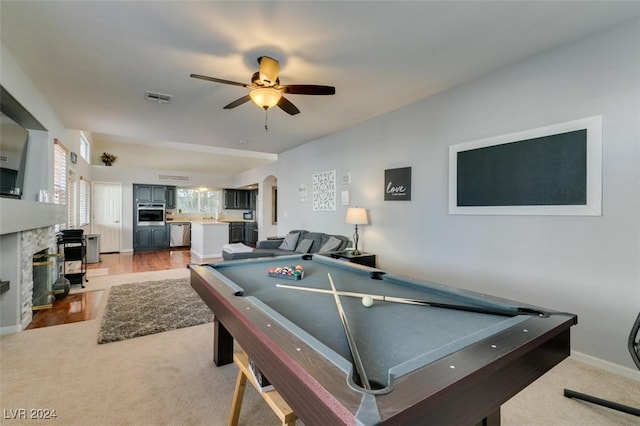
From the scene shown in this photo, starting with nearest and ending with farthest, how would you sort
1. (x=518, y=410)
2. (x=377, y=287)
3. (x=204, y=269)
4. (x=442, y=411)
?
(x=442, y=411) → (x=518, y=410) → (x=377, y=287) → (x=204, y=269)

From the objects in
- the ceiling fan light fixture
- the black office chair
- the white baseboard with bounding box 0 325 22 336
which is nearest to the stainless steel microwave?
the white baseboard with bounding box 0 325 22 336

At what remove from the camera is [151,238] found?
8.46m

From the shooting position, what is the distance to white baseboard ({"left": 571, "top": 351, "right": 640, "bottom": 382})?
2037mm

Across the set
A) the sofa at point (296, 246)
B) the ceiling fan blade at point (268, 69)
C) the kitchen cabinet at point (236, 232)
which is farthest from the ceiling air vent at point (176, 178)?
the ceiling fan blade at point (268, 69)

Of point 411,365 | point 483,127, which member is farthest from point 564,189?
point 411,365

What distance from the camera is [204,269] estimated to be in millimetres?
2180

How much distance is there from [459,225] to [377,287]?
1.66 metres

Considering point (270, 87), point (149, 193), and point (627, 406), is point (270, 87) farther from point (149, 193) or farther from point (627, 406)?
point (149, 193)

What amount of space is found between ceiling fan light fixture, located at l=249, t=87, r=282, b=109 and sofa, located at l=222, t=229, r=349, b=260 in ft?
7.93

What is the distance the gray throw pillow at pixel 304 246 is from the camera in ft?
16.5

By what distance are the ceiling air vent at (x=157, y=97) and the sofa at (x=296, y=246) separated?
8.49ft

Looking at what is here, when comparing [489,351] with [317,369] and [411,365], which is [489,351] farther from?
[317,369]

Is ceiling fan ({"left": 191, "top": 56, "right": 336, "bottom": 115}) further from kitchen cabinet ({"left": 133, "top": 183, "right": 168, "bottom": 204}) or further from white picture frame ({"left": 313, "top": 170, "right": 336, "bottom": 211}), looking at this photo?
kitchen cabinet ({"left": 133, "top": 183, "right": 168, "bottom": 204})

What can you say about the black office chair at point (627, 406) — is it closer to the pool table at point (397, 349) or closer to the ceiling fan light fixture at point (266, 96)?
the pool table at point (397, 349)
